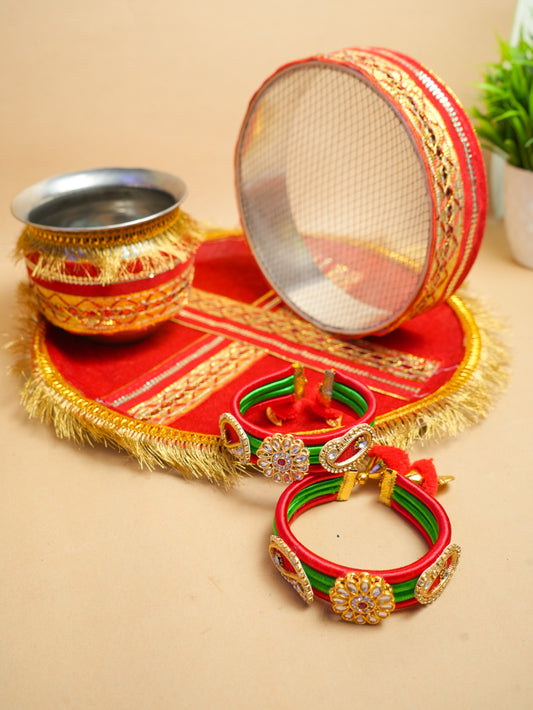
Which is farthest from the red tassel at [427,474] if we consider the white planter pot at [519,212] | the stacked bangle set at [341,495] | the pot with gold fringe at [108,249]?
the white planter pot at [519,212]

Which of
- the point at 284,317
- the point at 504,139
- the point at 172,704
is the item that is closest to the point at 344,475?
the point at 172,704

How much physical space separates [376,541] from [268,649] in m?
0.20

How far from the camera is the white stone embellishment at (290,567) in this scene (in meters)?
0.79

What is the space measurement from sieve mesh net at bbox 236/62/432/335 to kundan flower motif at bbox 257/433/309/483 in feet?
1.41

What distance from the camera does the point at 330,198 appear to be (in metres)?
1.57

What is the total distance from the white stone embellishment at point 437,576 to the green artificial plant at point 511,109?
3.10 feet

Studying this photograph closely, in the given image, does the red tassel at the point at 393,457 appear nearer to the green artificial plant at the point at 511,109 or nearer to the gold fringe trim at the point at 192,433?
the gold fringe trim at the point at 192,433

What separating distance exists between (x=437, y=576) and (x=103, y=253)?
65cm

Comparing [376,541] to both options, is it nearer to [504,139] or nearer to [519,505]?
[519,505]

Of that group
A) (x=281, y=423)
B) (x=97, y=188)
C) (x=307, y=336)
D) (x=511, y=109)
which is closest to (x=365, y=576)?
(x=281, y=423)

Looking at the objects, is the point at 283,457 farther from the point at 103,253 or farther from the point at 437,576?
the point at 103,253

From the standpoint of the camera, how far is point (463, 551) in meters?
0.88

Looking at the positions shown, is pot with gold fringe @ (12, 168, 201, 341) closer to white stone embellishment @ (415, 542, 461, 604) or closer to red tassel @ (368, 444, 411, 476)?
red tassel @ (368, 444, 411, 476)

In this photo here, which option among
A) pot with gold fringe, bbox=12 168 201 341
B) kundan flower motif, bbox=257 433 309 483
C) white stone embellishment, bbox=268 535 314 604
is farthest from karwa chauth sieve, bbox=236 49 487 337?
white stone embellishment, bbox=268 535 314 604
